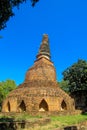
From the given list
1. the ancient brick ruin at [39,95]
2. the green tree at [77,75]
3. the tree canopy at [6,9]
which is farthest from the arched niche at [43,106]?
the tree canopy at [6,9]

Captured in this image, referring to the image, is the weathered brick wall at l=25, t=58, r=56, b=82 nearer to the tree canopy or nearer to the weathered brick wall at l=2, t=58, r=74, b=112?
the weathered brick wall at l=2, t=58, r=74, b=112

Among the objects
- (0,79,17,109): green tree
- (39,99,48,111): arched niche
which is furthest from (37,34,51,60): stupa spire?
(0,79,17,109): green tree

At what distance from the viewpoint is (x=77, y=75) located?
50.2 metres

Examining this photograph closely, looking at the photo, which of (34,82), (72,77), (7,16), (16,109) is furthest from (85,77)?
(7,16)

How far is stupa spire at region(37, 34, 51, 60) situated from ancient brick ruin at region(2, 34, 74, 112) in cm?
318

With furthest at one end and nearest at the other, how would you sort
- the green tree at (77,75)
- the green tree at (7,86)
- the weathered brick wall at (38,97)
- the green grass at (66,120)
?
the green tree at (7,86)
the green tree at (77,75)
the weathered brick wall at (38,97)
the green grass at (66,120)

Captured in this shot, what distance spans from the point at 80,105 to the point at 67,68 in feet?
25.6

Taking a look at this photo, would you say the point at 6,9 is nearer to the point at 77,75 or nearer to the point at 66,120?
the point at 66,120

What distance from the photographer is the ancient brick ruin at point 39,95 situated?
3675 cm

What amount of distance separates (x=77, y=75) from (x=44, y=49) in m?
8.42

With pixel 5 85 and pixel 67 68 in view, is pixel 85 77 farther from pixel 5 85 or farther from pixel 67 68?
pixel 5 85

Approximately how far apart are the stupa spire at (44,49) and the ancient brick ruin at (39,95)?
3.18 meters

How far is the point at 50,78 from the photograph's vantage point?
4209 centimetres

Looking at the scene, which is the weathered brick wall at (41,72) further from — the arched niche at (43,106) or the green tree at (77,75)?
the green tree at (77,75)
